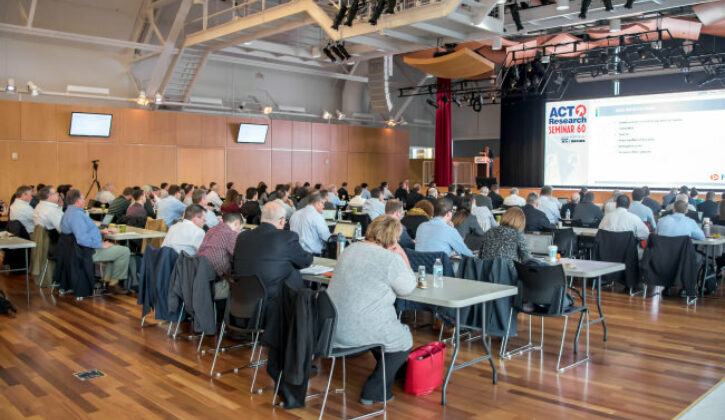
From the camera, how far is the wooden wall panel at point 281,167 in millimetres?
18156

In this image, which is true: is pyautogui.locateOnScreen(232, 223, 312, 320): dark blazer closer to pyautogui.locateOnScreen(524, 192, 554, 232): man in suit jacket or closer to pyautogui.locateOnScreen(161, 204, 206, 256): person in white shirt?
pyautogui.locateOnScreen(161, 204, 206, 256): person in white shirt

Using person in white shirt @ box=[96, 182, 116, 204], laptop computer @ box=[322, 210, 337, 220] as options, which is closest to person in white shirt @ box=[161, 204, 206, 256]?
laptop computer @ box=[322, 210, 337, 220]

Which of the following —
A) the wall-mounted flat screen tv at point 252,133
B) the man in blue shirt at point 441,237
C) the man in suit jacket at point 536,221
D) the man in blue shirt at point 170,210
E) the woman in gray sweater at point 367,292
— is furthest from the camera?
the wall-mounted flat screen tv at point 252,133

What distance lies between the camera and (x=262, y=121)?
17.7 m

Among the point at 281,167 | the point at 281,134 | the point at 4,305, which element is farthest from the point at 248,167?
the point at 4,305

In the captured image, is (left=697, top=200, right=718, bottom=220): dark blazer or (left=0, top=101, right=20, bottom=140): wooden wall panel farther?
(left=0, top=101, right=20, bottom=140): wooden wall panel

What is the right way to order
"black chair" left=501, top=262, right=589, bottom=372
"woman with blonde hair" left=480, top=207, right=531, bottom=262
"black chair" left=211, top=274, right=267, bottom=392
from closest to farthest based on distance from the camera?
"black chair" left=211, top=274, right=267, bottom=392 → "black chair" left=501, top=262, right=589, bottom=372 → "woman with blonde hair" left=480, top=207, right=531, bottom=262

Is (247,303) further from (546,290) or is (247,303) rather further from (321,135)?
(321,135)

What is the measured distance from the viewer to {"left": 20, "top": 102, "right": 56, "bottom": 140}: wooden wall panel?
1357 centimetres

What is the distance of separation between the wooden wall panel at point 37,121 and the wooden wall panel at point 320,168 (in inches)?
297

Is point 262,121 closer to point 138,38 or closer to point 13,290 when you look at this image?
point 138,38

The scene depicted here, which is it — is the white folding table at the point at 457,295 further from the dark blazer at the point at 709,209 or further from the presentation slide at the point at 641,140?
the presentation slide at the point at 641,140

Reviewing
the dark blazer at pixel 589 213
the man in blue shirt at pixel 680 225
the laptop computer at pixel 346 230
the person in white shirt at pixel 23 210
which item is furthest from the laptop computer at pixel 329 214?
the man in blue shirt at pixel 680 225

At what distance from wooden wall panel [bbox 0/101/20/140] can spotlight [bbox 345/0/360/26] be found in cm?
796
